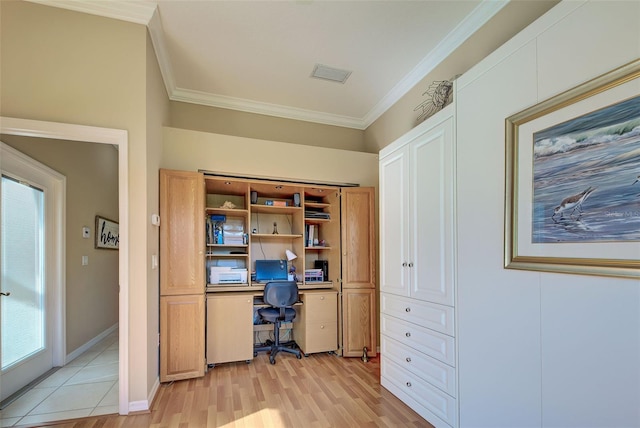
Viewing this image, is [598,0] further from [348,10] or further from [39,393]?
[39,393]

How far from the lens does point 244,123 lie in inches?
156

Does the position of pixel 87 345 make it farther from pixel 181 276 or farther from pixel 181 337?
pixel 181 276

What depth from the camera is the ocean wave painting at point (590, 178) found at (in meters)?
1.16

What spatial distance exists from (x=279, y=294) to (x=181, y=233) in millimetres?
1236

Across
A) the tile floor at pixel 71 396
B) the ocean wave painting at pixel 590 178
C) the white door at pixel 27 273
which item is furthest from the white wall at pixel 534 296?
the white door at pixel 27 273

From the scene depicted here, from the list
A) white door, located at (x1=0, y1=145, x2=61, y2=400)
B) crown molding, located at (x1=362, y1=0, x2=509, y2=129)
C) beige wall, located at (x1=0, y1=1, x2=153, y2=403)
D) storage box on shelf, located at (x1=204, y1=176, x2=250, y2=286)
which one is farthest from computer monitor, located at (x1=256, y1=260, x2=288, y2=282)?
crown molding, located at (x1=362, y1=0, x2=509, y2=129)

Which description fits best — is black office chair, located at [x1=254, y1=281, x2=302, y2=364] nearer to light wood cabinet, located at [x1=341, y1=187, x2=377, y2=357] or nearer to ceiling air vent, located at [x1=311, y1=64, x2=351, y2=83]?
light wood cabinet, located at [x1=341, y1=187, x2=377, y2=357]

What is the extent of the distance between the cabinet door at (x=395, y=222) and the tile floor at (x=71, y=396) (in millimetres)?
2522

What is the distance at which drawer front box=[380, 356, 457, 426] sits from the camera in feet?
6.62

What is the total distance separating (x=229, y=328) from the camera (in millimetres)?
3221

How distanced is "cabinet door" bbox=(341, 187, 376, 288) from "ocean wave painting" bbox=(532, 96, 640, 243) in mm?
2210

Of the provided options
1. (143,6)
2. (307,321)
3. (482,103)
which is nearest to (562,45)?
(482,103)

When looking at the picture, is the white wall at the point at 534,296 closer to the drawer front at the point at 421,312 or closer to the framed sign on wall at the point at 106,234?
the drawer front at the point at 421,312

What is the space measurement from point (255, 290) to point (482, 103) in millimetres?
2919
